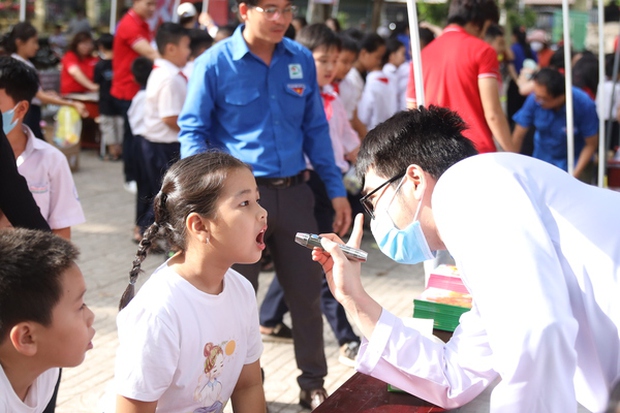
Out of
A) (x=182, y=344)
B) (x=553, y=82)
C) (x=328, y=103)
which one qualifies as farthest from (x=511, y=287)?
(x=553, y=82)

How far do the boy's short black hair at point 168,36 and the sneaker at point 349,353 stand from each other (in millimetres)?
2792

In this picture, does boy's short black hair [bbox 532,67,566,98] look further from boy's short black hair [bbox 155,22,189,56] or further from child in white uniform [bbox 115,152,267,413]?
child in white uniform [bbox 115,152,267,413]

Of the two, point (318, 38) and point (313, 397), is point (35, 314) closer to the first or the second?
point (313, 397)

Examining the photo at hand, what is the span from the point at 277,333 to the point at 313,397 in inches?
37.7

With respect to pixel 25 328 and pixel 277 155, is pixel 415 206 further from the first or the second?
pixel 277 155

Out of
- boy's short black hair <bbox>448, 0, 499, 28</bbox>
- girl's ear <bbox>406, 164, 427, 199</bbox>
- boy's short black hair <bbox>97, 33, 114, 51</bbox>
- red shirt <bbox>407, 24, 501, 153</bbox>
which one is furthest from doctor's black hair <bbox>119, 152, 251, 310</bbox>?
boy's short black hair <bbox>97, 33, 114, 51</bbox>

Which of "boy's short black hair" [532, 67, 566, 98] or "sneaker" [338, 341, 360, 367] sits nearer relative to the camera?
"sneaker" [338, 341, 360, 367]

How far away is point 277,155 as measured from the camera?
319cm

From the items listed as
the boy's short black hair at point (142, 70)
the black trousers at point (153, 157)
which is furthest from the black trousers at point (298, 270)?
the boy's short black hair at point (142, 70)

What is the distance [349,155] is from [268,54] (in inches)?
85.4

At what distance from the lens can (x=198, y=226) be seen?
7.09 feet

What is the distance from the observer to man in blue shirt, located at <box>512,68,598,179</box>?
18.5 feet

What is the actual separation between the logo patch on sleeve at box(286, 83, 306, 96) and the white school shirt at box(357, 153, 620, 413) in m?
1.77

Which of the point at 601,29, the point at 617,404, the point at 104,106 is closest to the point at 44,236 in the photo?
the point at 617,404
